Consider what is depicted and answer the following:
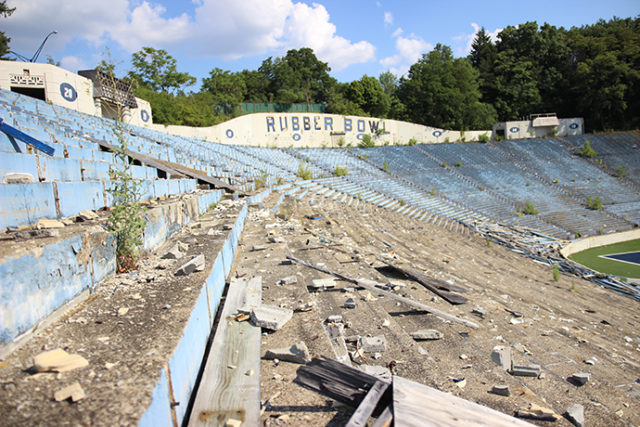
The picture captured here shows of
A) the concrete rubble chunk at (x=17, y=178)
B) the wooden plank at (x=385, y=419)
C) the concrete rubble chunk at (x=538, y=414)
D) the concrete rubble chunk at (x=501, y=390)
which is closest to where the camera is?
the wooden plank at (x=385, y=419)

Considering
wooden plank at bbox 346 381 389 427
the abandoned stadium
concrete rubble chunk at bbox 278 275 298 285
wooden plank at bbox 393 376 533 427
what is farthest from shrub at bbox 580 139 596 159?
wooden plank at bbox 346 381 389 427

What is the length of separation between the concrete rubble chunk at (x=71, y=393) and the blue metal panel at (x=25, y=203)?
225cm

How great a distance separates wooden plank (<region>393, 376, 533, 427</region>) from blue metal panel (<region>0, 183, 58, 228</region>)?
3426 millimetres

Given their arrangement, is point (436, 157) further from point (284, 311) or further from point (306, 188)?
point (284, 311)

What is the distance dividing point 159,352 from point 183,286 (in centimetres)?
105

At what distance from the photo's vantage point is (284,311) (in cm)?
343

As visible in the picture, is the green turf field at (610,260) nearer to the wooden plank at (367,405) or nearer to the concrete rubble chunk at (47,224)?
the wooden plank at (367,405)

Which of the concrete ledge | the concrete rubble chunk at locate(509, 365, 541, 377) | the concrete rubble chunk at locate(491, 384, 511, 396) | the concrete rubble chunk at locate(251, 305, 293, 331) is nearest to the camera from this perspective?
the concrete ledge

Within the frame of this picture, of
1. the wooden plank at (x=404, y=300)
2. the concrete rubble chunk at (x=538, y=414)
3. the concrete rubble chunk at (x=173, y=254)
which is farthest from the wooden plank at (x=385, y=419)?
the concrete rubble chunk at (x=173, y=254)

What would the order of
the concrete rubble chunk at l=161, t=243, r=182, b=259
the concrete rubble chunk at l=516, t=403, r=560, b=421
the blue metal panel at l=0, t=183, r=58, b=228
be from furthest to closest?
1. the concrete rubble chunk at l=161, t=243, r=182, b=259
2. the blue metal panel at l=0, t=183, r=58, b=228
3. the concrete rubble chunk at l=516, t=403, r=560, b=421

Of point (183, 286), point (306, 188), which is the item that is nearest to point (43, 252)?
point (183, 286)

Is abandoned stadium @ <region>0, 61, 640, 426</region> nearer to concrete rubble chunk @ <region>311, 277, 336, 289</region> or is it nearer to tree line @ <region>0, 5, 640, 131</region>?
concrete rubble chunk @ <region>311, 277, 336, 289</region>

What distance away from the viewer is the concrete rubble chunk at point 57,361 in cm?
186

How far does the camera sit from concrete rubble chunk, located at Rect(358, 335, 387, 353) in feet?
10.4
